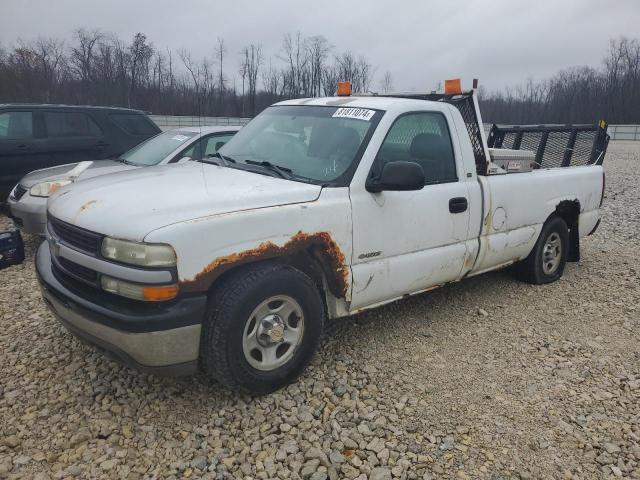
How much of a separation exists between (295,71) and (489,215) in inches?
A: 2226

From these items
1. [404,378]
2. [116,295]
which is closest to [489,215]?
[404,378]

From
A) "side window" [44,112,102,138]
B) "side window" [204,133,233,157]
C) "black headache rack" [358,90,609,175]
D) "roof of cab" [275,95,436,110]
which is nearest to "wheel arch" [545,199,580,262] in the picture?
"black headache rack" [358,90,609,175]

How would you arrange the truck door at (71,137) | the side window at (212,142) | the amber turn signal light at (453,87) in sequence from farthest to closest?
the truck door at (71,137), the side window at (212,142), the amber turn signal light at (453,87)

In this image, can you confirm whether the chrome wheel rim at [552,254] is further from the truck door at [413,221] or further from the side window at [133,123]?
the side window at [133,123]

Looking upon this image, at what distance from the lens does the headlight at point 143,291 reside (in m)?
2.61

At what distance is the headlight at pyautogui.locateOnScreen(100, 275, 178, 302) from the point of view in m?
2.61

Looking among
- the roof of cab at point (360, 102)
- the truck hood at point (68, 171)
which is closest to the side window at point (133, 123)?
the truck hood at point (68, 171)

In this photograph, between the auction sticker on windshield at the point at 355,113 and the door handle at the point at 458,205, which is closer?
the auction sticker on windshield at the point at 355,113

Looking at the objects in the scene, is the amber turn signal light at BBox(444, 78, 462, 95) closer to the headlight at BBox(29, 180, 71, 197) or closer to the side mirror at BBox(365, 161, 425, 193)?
the side mirror at BBox(365, 161, 425, 193)

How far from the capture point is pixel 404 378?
3.53 metres

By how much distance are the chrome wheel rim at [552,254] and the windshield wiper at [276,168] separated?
11.0 feet

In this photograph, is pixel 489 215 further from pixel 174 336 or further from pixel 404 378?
pixel 174 336

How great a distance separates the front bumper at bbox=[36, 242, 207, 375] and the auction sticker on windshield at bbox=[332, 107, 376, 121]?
6.05ft

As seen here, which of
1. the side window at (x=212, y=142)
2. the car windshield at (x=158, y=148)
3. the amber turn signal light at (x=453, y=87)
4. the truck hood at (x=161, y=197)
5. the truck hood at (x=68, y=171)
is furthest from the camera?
the side window at (x=212, y=142)
